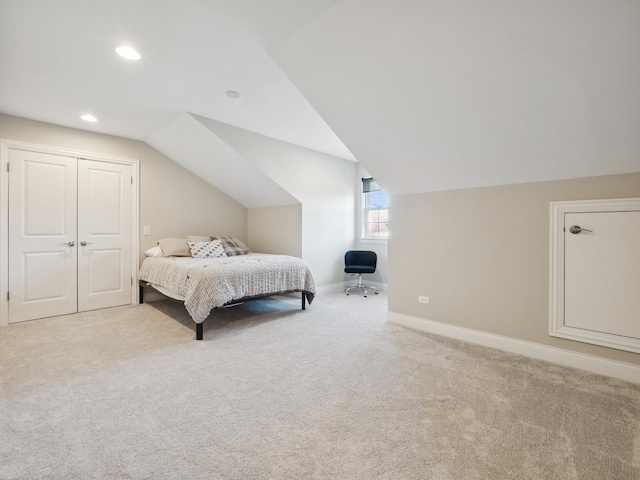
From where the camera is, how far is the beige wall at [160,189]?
3.67 metres

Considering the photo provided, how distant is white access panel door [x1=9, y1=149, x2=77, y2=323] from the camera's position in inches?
137

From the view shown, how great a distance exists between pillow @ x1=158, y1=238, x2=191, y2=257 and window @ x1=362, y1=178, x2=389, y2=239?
3.08m

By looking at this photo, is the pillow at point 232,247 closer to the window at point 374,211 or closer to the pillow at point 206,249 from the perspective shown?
the pillow at point 206,249

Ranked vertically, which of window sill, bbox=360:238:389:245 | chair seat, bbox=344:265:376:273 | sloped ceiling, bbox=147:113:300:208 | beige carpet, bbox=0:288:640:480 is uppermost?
sloped ceiling, bbox=147:113:300:208

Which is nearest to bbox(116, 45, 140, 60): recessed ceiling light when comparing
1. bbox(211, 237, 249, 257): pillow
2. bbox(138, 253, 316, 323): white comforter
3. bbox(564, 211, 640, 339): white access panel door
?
bbox(138, 253, 316, 323): white comforter

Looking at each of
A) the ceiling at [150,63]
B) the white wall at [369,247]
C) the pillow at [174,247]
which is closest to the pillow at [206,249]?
the pillow at [174,247]

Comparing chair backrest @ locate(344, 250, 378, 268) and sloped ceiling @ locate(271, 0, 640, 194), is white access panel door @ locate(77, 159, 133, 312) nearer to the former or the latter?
sloped ceiling @ locate(271, 0, 640, 194)

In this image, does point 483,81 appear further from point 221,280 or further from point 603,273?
point 221,280

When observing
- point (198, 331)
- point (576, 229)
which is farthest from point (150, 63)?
point (576, 229)

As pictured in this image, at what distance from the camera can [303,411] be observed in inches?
69.7

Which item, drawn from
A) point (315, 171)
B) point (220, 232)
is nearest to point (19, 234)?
point (220, 232)

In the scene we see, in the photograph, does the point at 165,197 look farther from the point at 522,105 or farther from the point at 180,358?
the point at 522,105

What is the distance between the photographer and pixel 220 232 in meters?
5.32

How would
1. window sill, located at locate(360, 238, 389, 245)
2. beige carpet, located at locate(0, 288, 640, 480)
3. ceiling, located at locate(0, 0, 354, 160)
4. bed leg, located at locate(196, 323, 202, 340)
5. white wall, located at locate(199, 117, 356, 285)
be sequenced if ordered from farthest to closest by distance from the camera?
window sill, located at locate(360, 238, 389, 245) → white wall, located at locate(199, 117, 356, 285) → bed leg, located at locate(196, 323, 202, 340) → ceiling, located at locate(0, 0, 354, 160) → beige carpet, located at locate(0, 288, 640, 480)
